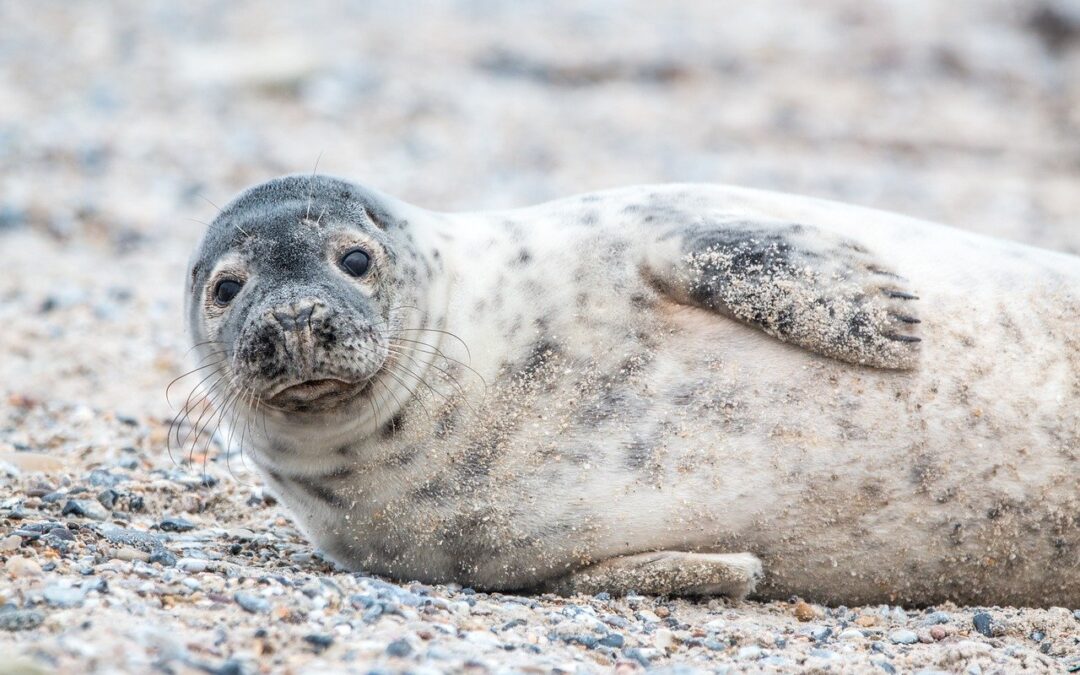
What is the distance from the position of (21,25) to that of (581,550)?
30.9 ft

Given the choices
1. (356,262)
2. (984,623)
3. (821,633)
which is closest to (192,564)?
(356,262)

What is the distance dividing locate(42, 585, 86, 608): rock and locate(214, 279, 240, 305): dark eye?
92 cm

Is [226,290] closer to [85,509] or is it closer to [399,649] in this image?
[85,509]

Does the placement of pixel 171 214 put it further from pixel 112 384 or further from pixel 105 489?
pixel 105 489

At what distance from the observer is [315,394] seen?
3328 millimetres

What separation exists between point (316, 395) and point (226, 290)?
452mm

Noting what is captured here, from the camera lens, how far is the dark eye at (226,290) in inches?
140

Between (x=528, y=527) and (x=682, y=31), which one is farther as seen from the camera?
(x=682, y=31)

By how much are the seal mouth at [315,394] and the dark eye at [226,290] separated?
1.11 feet

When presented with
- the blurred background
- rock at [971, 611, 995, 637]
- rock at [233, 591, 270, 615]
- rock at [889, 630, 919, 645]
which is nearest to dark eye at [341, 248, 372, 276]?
rock at [233, 591, 270, 615]

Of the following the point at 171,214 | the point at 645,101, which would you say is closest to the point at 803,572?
the point at 171,214

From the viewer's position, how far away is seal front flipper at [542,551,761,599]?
343 cm

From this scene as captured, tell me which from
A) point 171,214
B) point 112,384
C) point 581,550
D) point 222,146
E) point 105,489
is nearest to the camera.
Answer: point 581,550

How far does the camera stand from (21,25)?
1122 centimetres
